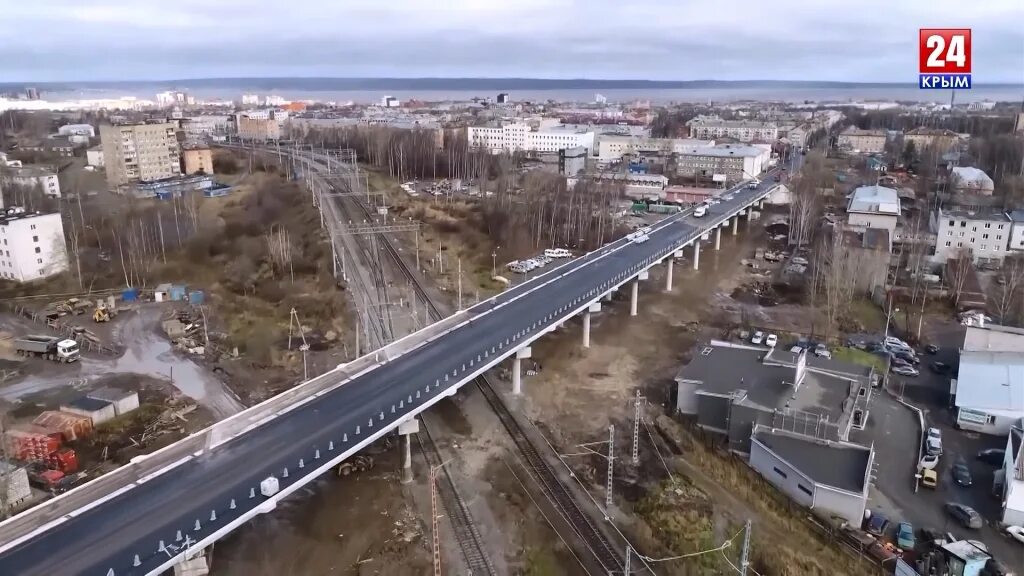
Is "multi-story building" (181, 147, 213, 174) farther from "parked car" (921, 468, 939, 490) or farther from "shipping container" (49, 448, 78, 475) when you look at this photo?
"parked car" (921, 468, 939, 490)

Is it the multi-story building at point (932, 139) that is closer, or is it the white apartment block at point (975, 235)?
the white apartment block at point (975, 235)

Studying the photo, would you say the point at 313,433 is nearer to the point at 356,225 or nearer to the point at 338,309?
the point at 338,309

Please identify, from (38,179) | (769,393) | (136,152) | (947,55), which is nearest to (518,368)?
(769,393)

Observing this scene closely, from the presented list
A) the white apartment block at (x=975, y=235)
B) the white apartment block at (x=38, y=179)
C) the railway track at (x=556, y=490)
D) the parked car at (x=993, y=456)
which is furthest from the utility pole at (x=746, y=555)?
the white apartment block at (x=38, y=179)

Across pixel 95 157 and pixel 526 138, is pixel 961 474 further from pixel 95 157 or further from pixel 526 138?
pixel 526 138

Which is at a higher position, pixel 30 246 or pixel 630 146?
pixel 630 146

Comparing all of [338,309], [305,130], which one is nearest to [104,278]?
[338,309]

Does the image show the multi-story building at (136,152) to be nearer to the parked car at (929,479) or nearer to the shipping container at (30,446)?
the shipping container at (30,446)
